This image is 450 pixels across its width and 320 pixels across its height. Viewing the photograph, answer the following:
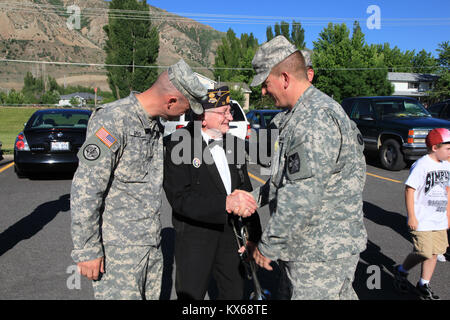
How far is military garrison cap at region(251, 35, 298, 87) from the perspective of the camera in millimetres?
1974

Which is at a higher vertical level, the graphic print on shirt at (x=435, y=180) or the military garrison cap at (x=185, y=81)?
the military garrison cap at (x=185, y=81)

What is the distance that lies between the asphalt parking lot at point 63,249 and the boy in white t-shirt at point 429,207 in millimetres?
319

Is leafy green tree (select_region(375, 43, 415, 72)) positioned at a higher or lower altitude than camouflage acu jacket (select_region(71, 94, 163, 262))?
higher

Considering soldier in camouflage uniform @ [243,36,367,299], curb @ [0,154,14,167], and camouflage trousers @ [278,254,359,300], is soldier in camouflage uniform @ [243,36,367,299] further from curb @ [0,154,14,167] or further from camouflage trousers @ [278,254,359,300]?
curb @ [0,154,14,167]

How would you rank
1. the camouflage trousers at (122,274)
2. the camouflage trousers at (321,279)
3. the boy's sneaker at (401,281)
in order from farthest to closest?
1. the boy's sneaker at (401,281)
2. the camouflage trousers at (122,274)
3. the camouflage trousers at (321,279)

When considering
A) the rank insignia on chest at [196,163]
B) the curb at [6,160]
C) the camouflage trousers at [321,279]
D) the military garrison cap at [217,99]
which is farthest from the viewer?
the curb at [6,160]

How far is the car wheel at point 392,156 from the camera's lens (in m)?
10.4

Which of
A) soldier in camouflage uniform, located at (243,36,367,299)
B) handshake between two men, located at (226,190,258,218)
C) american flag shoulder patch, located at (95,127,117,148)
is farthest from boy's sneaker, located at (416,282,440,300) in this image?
american flag shoulder patch, located at (95,127,117,148)

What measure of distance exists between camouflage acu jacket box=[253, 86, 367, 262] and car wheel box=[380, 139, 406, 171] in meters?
9.39

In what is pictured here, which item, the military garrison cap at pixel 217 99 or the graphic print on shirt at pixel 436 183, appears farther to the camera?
the graphic print on shirt at pixel 436 183

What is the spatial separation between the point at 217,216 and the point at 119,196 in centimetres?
60

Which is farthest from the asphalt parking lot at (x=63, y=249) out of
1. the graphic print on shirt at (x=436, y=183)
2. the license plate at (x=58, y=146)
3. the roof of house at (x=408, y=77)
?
the roof of house at (x=408, y=77)

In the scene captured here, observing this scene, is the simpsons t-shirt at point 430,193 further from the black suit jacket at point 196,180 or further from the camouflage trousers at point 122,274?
the camouflage trousers at point 122,274
